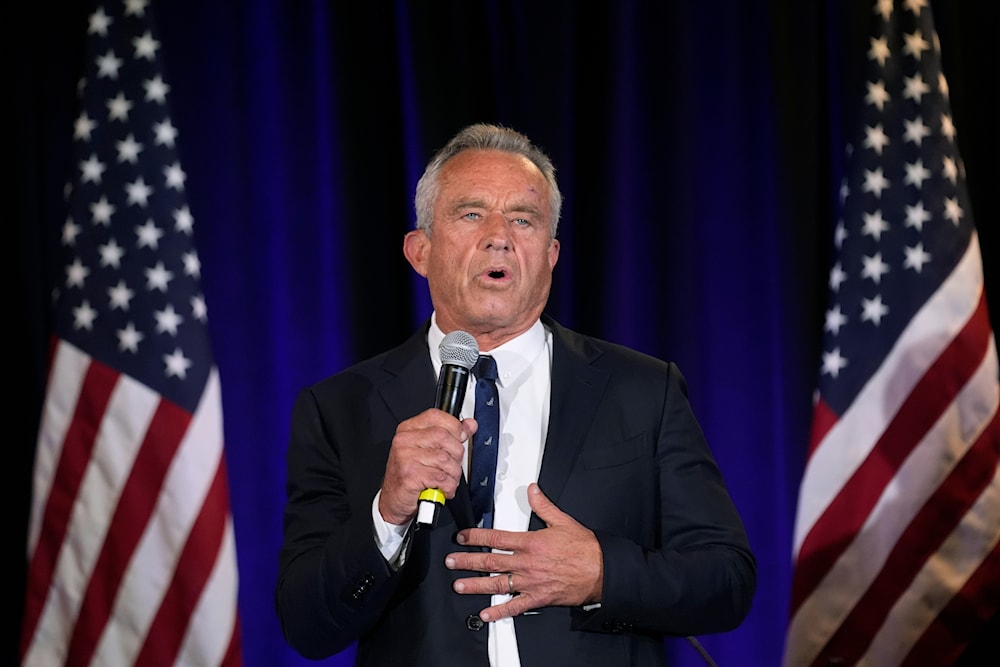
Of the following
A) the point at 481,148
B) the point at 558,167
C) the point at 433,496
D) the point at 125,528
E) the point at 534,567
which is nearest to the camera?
the point at 433,496

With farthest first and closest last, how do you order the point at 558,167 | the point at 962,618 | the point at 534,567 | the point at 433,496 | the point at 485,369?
the point at 558,167 < the point at 962,618 < the point at 485,369 < the point at 534,567 < the point at 433,496

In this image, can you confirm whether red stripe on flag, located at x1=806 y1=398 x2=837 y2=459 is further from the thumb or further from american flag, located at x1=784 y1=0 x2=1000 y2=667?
the thumb

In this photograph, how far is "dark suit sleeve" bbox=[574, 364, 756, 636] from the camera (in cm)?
182

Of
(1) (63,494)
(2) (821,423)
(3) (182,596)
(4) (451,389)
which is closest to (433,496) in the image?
(4) (451,389)

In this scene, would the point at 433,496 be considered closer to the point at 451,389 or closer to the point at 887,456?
the point at 451,389

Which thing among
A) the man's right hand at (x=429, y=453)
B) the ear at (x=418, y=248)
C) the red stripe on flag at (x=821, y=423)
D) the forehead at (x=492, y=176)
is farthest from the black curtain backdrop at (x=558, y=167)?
the man's right hand at (x=429, y=453)

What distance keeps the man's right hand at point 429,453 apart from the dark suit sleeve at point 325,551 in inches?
7.5

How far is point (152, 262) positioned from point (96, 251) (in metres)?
0.17

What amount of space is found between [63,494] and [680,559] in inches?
79.2

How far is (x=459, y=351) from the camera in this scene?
1.78 metres

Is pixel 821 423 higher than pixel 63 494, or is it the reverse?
pixel 821 423

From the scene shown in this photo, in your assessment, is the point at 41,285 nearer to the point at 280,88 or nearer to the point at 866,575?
the point at 280,88

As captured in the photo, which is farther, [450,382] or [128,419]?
[128,419]

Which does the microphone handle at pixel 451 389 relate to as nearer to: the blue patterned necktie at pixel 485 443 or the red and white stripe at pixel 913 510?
the blue patterned necktie at pixel 485 443
